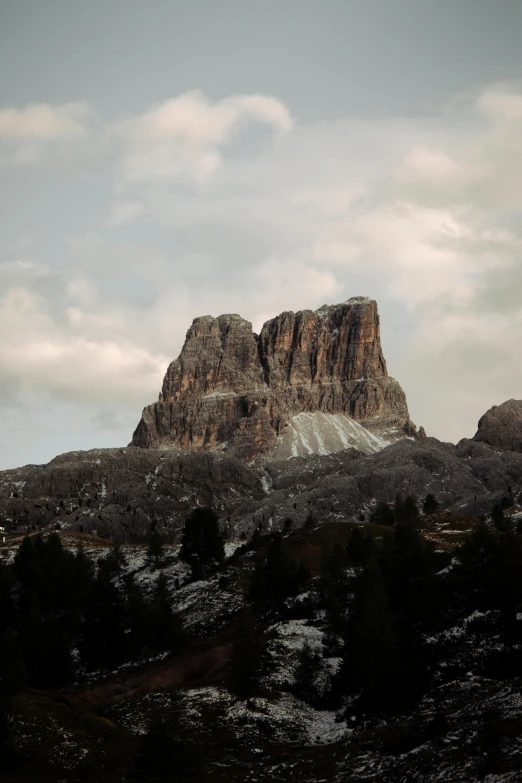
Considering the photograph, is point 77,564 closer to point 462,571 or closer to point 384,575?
point 384,575

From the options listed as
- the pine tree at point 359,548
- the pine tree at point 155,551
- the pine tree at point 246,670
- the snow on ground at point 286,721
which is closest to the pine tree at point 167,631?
the pine tree at point 246,670

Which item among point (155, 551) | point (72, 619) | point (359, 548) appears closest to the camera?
point (72, 619)

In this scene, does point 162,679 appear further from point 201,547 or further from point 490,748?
point 490,748

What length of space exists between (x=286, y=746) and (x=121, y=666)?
37.7m

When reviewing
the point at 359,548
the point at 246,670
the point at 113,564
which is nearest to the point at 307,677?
the point at 246,670

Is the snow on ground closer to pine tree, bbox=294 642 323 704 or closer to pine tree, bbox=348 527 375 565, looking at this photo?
pine tree, bbox=294 642 323 704

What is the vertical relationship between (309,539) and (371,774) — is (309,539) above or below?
above

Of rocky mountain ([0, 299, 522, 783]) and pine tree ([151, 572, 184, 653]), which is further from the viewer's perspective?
pine tree ([151, 572, 184, 653])

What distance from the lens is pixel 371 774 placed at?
5122 centimetres

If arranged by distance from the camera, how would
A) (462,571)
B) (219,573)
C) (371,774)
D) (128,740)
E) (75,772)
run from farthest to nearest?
1. (219,573)
2. (462,571)
3. (128,740)
4. (75,772)
5. (371,774)

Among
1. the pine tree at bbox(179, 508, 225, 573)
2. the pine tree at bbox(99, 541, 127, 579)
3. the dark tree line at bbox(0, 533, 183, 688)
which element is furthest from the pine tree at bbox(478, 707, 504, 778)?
the pine tree at bbox(179, 508, 225, 573)

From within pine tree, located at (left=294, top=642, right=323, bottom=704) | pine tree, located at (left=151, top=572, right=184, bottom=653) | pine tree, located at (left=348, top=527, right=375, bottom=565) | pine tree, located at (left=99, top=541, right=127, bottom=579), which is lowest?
pine tree, located at (left=294, top=642, right=323, bottom=704)

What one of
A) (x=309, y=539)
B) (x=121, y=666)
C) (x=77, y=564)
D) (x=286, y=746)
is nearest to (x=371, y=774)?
(x=286, y=746)

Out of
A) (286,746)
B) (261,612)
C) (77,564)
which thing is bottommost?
(286,746)
